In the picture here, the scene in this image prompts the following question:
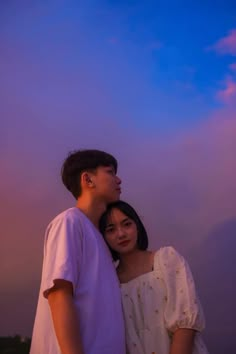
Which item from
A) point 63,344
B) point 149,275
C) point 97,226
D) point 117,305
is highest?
point 97,226

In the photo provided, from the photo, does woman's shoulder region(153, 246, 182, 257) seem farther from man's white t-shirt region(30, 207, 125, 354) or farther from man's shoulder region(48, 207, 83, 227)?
man's shoulder region(48, 207, 83, 227)

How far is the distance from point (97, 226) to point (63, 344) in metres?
0.48

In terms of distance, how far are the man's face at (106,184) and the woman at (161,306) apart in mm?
181

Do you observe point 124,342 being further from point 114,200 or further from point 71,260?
point 114,200

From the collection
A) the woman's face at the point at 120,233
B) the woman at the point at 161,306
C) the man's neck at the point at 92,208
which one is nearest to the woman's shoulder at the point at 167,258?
the woman at the point at 161,306

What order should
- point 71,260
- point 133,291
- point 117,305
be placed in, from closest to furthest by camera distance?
point 71,260, point 117,305, point 133,291

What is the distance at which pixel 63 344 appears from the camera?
112 cm

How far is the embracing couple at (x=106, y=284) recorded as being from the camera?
120cm

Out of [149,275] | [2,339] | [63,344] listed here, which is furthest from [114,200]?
[2,339]

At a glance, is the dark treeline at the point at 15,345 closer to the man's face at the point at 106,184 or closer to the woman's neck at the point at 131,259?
the woman's neck at the point at 131,259

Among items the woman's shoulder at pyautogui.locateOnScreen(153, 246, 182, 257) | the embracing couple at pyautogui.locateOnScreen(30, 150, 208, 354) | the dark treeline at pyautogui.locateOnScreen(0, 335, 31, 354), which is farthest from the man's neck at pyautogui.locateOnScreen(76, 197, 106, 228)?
the dark treeline at pyautogui.locateOnScreen(0, 335, 31, 354)

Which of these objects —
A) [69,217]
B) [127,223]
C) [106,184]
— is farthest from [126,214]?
[69,217]

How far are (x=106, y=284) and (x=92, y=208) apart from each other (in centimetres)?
27

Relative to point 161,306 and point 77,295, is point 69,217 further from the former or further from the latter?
point 161,306
